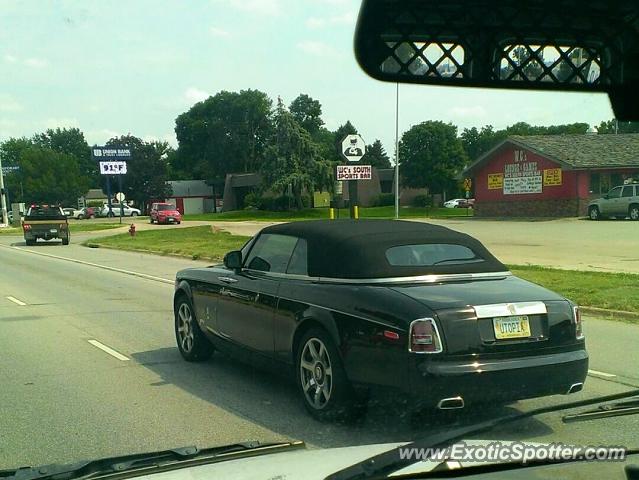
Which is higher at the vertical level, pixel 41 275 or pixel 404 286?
pixel 404 286

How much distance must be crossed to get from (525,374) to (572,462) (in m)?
2.62

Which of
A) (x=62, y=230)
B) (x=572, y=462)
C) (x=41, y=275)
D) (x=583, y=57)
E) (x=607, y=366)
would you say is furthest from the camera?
(x=62, y=230)

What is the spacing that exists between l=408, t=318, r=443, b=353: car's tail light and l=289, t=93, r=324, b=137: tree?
101681 millimetres

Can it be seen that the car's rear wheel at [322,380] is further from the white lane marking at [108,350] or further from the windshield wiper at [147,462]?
the white lane marking at [108,350]

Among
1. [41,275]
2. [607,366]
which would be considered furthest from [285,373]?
[41,275]

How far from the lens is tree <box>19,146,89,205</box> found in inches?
4183

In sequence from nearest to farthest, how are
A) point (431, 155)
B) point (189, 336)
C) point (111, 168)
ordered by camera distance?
point (189, 336), point (431, 155), point (111, 168)

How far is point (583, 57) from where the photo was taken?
10.3 ft

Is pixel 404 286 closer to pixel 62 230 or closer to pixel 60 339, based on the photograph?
pixel 60 339

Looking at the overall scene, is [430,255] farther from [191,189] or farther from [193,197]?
[191,189]

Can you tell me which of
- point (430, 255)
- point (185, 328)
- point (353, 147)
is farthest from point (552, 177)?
point (430, 255)

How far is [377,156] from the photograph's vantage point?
119 metres

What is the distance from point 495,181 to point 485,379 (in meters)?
45.2

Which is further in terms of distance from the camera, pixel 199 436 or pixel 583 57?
pixel 199 436
